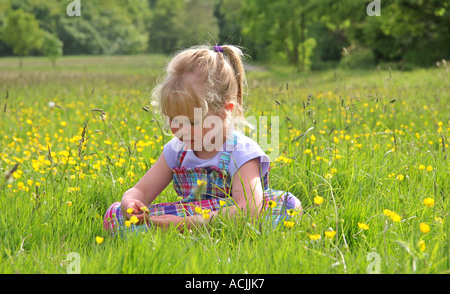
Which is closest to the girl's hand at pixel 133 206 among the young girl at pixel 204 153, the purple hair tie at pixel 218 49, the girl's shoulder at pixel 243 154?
the young girl at pixel 204 153

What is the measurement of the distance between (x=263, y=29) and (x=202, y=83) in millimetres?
25916

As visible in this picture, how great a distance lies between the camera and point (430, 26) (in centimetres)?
2477

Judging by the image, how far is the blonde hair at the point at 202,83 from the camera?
2193mm

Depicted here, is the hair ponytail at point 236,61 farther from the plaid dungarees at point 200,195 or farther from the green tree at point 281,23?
the green tree at point 281,23

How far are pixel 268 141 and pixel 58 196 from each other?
174cm

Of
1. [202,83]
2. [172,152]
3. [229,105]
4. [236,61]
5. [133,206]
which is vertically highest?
[236,61]

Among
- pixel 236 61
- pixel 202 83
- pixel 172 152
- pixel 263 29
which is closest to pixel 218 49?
pixel 236 61

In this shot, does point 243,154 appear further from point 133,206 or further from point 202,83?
point 133,206

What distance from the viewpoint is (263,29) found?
27203 mm

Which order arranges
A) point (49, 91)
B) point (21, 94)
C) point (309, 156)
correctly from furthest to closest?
point (49, 91)
point (21, 94)
point (309, 156)
